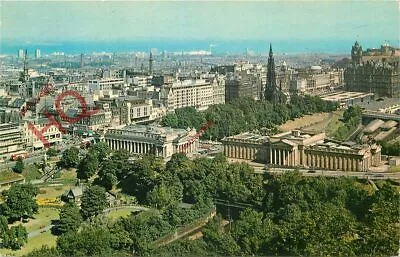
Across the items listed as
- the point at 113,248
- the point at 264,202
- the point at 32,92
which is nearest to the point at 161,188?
the point at 264,202

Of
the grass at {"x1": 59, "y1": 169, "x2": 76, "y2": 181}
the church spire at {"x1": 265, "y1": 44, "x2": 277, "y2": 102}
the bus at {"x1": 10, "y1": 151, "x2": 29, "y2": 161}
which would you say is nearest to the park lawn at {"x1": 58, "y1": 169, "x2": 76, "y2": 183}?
the grass at {"x1": 59, "y1": 169, "x2": 76, "y2": 181}

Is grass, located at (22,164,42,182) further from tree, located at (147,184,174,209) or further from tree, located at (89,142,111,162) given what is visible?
tree, located at (147,184,174,209)

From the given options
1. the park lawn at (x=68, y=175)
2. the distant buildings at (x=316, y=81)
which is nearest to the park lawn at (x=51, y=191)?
the park lawn at (x=68, y=175)

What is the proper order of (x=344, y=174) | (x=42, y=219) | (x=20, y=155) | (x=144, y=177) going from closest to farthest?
(x=42, y=219) → (x=144, y=177) → (x=344, y=174) → (x=20, y=155)

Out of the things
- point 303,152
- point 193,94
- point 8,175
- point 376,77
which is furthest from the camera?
point 376,77

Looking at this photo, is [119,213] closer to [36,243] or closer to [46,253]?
[36,243]

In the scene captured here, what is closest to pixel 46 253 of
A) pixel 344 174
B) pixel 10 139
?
pixel 344 174
